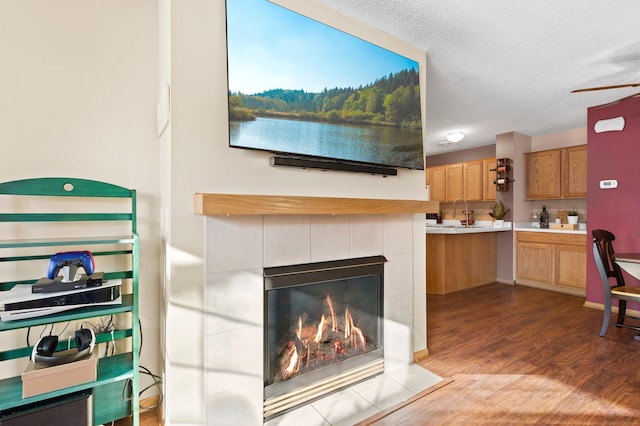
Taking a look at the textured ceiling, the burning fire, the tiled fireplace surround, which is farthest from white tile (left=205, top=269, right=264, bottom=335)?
the textured ceiling

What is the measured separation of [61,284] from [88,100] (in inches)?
41.6

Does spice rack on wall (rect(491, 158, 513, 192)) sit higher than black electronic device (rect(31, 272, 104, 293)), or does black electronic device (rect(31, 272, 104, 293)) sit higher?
spice rack on wall (rect(491, 158, 513, 192))

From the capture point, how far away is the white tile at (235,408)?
1588 mm

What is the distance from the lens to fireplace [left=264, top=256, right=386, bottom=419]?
5.99 ft

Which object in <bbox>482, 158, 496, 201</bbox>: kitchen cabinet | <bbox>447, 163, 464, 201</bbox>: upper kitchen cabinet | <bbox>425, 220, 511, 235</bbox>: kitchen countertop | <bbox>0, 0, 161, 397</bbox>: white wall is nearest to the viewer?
<bbox>0, 0, 161, 397</bbox>: white wall

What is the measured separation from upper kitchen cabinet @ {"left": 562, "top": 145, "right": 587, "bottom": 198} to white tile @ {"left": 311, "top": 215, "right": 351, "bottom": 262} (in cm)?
442

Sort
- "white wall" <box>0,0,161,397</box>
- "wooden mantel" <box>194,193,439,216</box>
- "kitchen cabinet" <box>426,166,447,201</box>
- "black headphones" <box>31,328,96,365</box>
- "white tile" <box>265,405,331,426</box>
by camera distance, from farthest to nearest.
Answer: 1. "kitchen cabinet" <box>426,166,447,201</box>
2. "white tile" <box>265,405,331,426</box>
3. "white wall" <box>0,0,161,397</box>
4. "wooden mantel" <box>194,193,439,216</box>
5. "black headphones" <box>31,328,96,365</box>

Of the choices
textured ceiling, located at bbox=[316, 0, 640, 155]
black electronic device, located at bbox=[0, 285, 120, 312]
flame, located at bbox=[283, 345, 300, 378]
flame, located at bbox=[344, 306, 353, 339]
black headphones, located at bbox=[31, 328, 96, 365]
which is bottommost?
flame, located at bbox=[283, 345, 300, 378]

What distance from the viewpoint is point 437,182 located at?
6445 mm

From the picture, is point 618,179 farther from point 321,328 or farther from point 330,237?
point 321,328

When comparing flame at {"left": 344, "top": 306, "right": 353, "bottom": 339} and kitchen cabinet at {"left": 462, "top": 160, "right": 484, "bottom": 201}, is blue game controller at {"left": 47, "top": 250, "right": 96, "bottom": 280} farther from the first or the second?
kitchen cabinet at {"left": 462, "top": 160, "right": 484, "bottom": 201}

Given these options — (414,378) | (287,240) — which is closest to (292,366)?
(287,240)

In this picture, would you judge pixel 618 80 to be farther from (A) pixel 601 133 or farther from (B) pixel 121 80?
(B) pixel 121 80

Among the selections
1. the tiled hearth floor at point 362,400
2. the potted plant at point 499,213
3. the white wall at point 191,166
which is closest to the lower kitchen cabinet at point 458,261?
the potted plant at point 499,213
